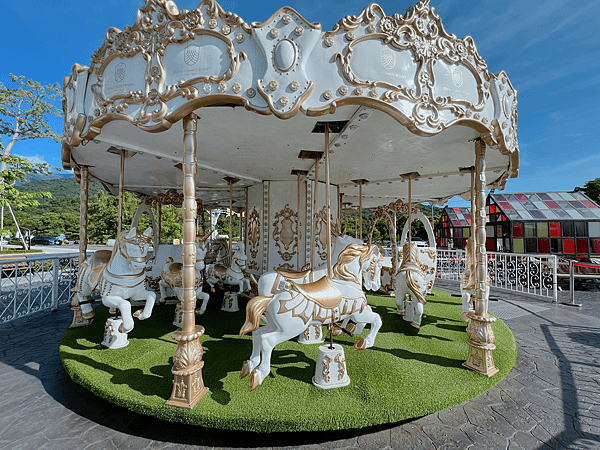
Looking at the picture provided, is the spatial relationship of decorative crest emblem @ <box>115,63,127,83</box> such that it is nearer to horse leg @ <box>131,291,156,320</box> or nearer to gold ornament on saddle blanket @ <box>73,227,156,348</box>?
gold ornament on saddle blanket @ <box>73,227,156,348</box>

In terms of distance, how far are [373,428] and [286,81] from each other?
3.20 m

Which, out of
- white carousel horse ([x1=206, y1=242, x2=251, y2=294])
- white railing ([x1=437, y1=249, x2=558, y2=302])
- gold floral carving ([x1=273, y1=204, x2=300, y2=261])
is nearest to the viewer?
white carousel horse ([x1=206, y1=242, x2=251, y2=294])

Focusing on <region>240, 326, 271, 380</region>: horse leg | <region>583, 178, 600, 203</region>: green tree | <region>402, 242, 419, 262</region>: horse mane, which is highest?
<region>583, 178, 600, 203</region>: green tree

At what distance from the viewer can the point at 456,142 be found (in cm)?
398

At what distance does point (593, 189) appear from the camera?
78.5ft

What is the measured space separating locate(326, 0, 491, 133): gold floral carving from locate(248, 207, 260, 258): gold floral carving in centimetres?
467

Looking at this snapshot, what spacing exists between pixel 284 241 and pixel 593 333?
5.93 metres

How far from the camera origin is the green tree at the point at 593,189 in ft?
76.4

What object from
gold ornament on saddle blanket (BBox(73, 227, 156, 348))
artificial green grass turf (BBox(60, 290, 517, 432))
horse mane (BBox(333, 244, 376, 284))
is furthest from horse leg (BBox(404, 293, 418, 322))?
gold ornament on saddle blanket (BBox(73, 227, 156, 348))

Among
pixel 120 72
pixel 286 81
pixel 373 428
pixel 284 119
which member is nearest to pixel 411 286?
pixel 373 428

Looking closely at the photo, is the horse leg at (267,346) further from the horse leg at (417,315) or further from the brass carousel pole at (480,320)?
the horse leg at (417,315)

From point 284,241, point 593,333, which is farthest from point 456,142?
point 593,333

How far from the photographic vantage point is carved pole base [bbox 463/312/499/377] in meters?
3.24

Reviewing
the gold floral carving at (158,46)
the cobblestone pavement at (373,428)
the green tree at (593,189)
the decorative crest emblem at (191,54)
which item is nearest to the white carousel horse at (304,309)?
the cobblestone pavement at (373,428)
